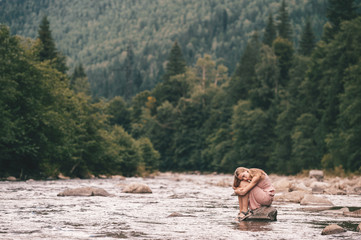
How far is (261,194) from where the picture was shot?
15062mm

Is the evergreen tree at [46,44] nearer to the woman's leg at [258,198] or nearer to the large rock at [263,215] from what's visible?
the woman's leg at [258,198]

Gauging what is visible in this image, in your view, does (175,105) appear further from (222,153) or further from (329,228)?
(329,228)

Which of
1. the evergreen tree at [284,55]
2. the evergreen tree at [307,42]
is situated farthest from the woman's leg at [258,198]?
the evergreen tree at [307,42]

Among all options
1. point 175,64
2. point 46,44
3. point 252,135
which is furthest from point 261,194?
point 175,64

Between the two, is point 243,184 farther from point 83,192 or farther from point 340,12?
point 340,12

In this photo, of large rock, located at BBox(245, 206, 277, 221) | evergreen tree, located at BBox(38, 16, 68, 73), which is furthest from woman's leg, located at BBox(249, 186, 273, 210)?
evergreen tree, located at BBox(38, 16, 68, 73)

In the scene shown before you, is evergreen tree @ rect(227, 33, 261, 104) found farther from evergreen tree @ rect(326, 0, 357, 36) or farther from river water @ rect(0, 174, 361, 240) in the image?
river water @ rect(0, 174, 361, 240)

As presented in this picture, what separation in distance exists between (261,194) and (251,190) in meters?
0.30

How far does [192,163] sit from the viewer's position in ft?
342

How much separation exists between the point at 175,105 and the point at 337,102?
199ft

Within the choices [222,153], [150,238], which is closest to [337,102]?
[222,153]

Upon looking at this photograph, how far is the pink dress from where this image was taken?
15062 millimetres

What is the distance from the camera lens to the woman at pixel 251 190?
14.9 metres

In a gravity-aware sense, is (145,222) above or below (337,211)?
above
